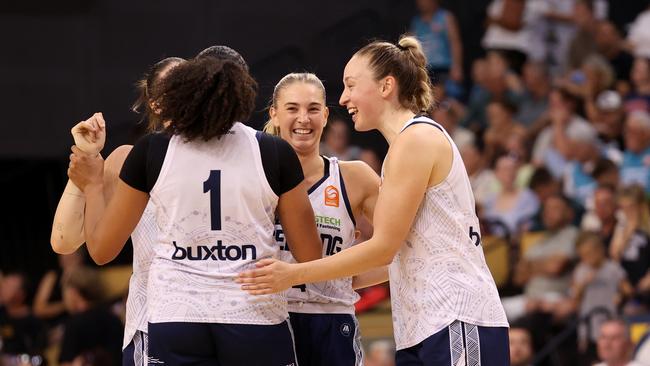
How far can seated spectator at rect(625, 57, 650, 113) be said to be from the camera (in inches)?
392

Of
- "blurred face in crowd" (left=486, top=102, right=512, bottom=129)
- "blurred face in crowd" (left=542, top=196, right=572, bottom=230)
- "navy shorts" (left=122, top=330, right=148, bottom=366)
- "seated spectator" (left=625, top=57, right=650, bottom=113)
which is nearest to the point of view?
"navy shorts" (left=122, top=330, right=148, bottom=366)

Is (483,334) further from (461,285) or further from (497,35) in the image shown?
Answer: (497,35)

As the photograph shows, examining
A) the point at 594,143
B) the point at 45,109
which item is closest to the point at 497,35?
the point at 594,143

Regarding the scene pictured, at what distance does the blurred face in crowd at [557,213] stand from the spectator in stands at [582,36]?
8.61 feet

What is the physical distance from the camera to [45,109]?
35.9ft

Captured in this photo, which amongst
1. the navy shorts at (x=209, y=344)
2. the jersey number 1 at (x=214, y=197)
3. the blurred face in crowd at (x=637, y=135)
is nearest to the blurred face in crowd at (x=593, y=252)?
the blurred face in crowd at (x=637, y=135)

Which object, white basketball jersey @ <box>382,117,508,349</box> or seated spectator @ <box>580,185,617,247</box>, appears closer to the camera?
white basketball jersey @ <box>382,117,508,349</box>

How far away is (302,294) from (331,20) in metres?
7.44

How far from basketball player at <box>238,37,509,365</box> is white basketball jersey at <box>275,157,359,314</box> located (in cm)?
51

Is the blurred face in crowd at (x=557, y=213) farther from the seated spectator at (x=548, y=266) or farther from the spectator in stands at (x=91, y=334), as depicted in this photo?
the spectator in stands at (x=91, y=334)

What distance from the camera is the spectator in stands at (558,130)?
9898mm

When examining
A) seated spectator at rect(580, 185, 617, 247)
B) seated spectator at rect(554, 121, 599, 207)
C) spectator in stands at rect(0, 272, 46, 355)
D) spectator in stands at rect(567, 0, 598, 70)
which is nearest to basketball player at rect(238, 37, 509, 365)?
seated spectator at rect(580, 185, 617, 247)

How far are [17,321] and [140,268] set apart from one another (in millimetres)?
5915

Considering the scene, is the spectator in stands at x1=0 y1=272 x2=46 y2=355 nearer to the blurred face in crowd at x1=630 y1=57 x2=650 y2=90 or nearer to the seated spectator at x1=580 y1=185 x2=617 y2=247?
the seated spectator at x1=580 y1=185 x2=617 y2=247
